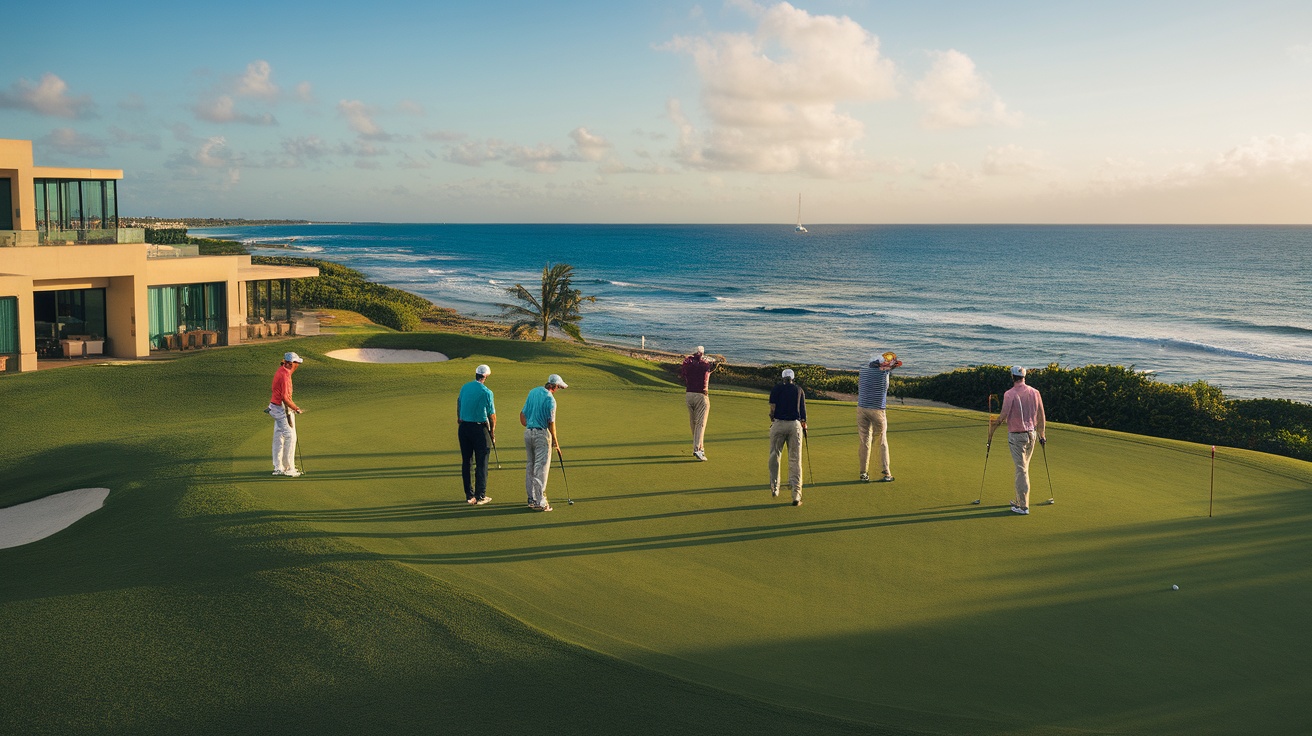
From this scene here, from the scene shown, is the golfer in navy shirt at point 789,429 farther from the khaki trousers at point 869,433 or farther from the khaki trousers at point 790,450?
the khaki trousers at point 869,433

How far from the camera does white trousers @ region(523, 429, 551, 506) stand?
11.2m

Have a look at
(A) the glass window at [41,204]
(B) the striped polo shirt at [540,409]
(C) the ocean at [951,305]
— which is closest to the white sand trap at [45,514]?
(B) the striped polo shirt at [540,409]

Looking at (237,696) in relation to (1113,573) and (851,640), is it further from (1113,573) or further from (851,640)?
(1113,573)

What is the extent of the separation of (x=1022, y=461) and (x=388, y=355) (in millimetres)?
20234

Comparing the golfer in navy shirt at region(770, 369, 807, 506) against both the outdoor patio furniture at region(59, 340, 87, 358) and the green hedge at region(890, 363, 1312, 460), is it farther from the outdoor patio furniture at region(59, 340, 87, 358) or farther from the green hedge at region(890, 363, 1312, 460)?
the outdoor patio furniture at region(59, 340, 87, 358)

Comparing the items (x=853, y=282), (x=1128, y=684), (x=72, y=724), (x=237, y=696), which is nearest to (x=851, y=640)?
(x=1128, y=684)

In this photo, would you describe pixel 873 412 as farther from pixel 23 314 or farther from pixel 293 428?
pixel 23 314

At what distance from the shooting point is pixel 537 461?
442 inches

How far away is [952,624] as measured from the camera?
8.14 m

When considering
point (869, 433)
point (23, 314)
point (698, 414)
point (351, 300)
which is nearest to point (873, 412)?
point (869, 433)

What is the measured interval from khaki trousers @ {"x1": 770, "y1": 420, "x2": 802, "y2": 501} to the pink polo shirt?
2.80 m

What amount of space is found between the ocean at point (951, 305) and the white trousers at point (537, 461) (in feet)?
127

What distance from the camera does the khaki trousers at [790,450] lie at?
12094mm

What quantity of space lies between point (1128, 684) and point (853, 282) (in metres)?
101
